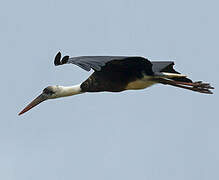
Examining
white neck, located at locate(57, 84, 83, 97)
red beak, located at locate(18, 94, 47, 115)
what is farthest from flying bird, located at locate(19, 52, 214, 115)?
red beak, located at locate(18, 94, 47, 115)

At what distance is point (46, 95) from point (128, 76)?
7.53ft

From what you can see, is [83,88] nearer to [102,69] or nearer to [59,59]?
[102,69]

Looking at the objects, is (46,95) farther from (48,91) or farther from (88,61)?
(88,61)

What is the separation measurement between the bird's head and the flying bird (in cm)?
7

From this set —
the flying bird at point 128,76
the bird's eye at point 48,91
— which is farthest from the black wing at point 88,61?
the bird's eye at point 48,91

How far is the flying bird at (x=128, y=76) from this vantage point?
1895cm

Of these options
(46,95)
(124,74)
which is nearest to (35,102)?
(46,95)

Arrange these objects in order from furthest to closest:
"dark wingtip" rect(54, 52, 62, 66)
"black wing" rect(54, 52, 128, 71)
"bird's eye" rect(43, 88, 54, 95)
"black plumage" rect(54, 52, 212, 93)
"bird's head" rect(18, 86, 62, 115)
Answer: "bird's eye" rect(43, 88, 54, 95) < "bird's head" rect(18, 86, 62, 115) < "black plumage" rect(54, 52, 212, 93) < "dark wingtip" rect(54, 52, 62, 66) < "black wing" rect(54, 52, 128, 71)

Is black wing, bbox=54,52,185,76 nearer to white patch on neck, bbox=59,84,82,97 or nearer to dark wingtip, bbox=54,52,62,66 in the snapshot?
dark wingtip, bbox=54,52,62,66

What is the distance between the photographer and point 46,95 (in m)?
21.2

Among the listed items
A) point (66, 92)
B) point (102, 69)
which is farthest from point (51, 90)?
point (102, 69)

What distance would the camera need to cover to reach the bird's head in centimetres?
2094

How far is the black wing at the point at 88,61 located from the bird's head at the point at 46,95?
2.15m

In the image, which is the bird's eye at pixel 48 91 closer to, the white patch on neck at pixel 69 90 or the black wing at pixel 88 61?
the white patch on neck at pixel 69 90
